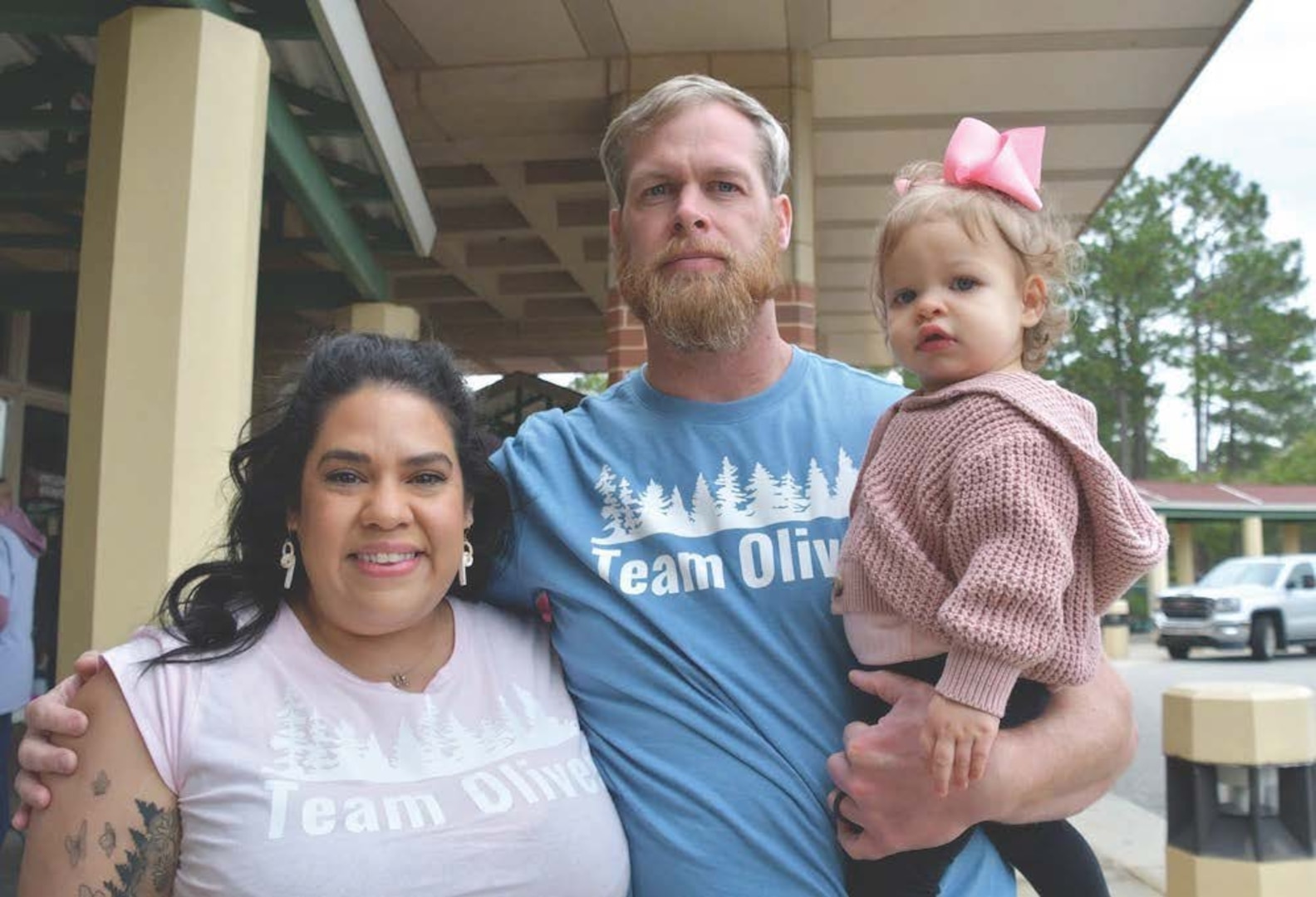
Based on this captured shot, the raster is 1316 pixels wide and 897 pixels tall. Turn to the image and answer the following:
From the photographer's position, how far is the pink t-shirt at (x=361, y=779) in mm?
1521

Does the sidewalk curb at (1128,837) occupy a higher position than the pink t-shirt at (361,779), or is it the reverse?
the pink t-shirt at (361,779)

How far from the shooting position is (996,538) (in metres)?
1.50

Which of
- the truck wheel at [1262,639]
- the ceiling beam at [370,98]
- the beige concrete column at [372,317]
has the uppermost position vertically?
the ceiling beam at [370,98]

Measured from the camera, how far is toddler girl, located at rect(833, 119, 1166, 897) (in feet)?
4.89

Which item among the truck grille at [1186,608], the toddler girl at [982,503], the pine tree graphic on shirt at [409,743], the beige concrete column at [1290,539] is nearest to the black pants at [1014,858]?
the toddler girl at [982,503]

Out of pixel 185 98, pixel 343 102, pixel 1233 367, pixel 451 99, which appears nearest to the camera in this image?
pixel 185 98

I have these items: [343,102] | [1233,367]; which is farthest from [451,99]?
[1233,367]

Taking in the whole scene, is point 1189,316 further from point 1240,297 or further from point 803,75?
point 803,75

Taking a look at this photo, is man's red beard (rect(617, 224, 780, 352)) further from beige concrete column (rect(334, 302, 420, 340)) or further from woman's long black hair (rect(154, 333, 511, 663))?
beige concrete column (rect(334, 302, 420, 340))

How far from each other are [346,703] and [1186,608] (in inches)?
817

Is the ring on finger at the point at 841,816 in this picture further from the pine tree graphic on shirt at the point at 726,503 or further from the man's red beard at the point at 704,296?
the man's red beard at the point at 704,296

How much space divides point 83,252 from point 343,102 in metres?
1.52

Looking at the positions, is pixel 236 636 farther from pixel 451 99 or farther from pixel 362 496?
pixel 451 99

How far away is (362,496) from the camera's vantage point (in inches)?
68.5
